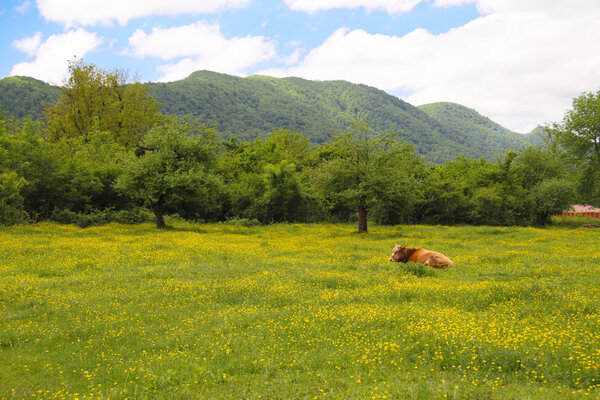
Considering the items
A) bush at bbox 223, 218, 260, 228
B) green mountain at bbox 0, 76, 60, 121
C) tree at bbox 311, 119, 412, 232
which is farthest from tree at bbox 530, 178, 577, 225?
green mountain at bbox 0, 76, 60, 121

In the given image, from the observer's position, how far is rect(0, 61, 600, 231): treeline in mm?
31156

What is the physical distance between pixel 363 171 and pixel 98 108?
40.9 m

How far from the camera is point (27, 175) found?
31.0m

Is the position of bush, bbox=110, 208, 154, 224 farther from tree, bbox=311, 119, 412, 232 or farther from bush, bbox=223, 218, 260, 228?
tree, bbox=311, 119, 412, 232

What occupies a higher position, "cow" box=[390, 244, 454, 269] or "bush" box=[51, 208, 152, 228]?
"bush" box=[51, 208, 152, 228]

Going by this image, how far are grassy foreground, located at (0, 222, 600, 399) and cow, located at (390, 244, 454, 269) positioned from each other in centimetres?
108

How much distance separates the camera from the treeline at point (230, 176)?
3116 cm

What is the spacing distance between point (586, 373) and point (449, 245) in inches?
775

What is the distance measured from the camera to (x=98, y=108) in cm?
5119

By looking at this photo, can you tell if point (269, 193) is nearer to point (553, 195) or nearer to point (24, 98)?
point (553, 195)

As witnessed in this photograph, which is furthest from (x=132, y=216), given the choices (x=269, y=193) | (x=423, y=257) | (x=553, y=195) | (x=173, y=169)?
(x=553, y=195)

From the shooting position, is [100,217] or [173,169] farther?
[100,217]

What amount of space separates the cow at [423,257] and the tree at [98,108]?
43.9m

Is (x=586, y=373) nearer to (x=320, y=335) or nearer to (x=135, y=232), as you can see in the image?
(x=320, y=335)
